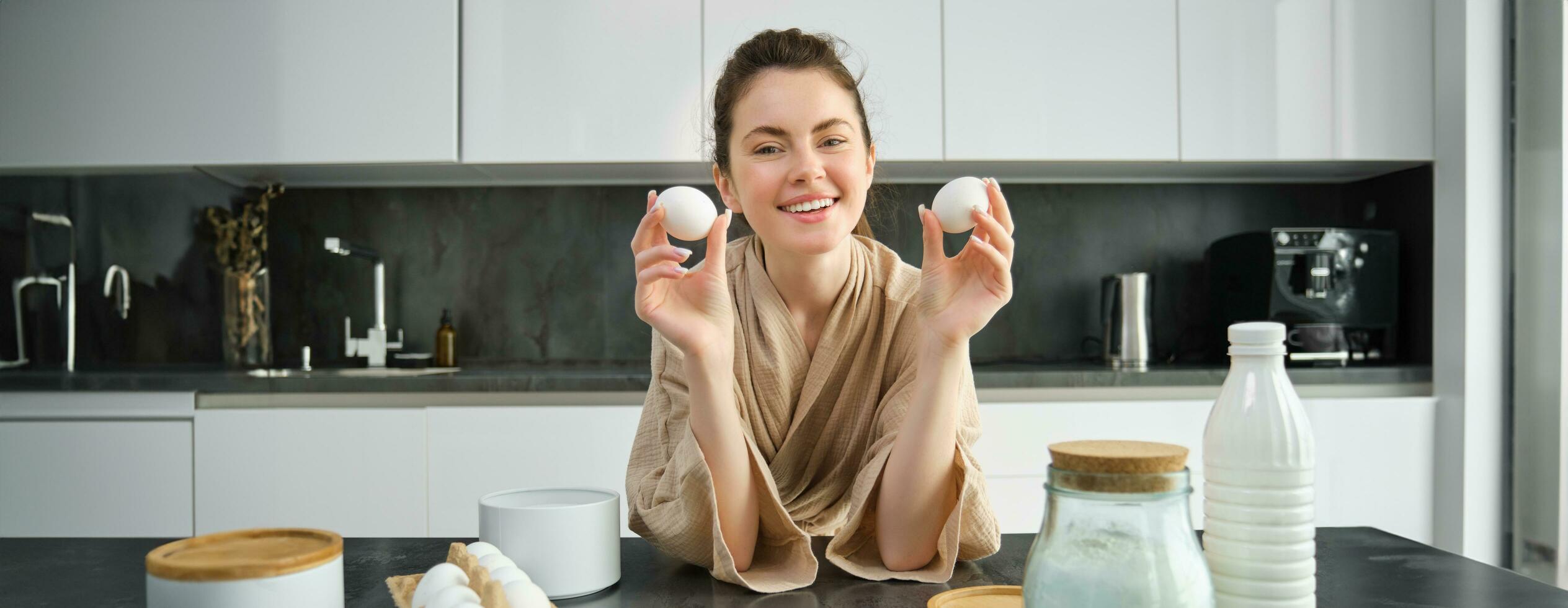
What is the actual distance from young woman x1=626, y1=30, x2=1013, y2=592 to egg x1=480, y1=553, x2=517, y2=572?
0.74 ft

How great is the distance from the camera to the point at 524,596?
0.66 metres

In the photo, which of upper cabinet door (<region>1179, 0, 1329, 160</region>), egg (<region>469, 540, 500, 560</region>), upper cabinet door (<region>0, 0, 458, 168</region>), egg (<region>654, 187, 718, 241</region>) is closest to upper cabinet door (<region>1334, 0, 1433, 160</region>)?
upper cabinet door (<region>1179, 0, 1329, 160</region>)

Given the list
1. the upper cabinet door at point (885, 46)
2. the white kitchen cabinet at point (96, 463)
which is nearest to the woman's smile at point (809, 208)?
the upper cabinet door at point (885, 46)

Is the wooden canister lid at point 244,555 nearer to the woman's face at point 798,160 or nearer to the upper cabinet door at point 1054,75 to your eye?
the woman's face at point 798,160

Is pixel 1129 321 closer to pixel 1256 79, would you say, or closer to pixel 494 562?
pixel 1256 79

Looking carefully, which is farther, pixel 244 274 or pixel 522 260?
pixel 522 260

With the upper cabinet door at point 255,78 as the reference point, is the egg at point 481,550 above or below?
below

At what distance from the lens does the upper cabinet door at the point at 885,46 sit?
2615mm

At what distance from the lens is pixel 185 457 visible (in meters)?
2.41

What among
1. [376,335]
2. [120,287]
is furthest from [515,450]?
[120,287]

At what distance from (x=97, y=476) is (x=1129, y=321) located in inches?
106

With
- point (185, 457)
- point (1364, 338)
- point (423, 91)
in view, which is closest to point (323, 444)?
point (185, 457)

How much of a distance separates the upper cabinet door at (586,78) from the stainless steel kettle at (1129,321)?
4.11ft

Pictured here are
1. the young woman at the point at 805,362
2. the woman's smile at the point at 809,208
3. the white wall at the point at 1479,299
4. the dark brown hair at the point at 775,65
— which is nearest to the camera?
the young woman at the point at 805,362
